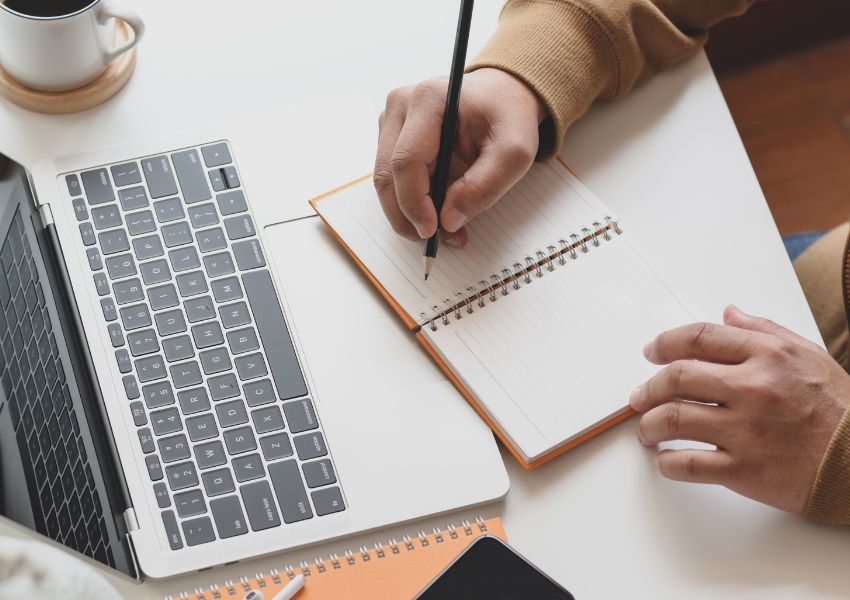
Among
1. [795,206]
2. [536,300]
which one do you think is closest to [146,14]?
[536,300]

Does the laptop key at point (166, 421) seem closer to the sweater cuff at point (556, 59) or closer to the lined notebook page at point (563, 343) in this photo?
the lined notebook page at point (563, 343)

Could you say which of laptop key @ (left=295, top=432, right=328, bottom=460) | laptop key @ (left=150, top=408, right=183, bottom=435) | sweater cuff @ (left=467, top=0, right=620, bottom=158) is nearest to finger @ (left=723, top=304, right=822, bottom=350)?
sweater cuff @ (left=467, top=0, right=620, bottom=158)

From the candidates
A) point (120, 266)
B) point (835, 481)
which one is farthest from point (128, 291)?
point (835, 481)

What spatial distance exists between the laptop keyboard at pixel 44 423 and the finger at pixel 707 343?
0.43m

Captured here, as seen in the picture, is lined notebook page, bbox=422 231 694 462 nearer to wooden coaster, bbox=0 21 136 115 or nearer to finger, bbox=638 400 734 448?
finger, bbox=638 400 734 448

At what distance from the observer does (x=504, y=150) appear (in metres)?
0.83

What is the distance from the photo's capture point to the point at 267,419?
76cm

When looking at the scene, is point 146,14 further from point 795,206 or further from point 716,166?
point 795,206

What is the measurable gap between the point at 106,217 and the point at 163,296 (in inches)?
3.6

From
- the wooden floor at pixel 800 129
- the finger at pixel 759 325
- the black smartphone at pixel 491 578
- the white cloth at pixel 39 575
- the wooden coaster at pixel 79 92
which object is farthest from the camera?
the wooden floor at pixel 800 129

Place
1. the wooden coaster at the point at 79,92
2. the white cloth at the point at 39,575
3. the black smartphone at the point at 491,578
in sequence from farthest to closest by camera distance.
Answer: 1. the wooden coaster at the point at 79,92
2. the black smartphone at the point at 491,578
3. the white cloth at the point at 39,575

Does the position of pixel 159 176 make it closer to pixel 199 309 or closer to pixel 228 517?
pixel 199 309

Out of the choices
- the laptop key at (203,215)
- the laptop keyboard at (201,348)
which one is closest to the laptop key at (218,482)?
the laptop keyboard at (201,348)

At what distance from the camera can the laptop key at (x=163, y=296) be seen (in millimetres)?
805
